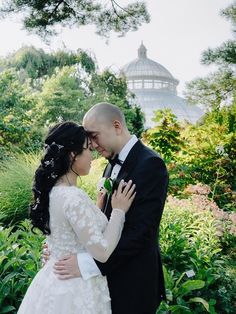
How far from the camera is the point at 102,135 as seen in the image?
2.53 metres

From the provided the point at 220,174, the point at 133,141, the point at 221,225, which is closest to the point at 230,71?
the point at 220,174

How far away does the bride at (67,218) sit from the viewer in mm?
2164

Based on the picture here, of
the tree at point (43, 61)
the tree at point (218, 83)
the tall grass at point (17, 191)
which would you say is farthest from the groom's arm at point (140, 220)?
the tree at point (43, 61)

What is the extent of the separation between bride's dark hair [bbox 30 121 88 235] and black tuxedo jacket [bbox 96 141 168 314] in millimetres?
329

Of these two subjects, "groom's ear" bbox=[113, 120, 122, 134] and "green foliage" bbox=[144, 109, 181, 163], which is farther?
"green foliage" bbox=[144, 109, 181, 163]

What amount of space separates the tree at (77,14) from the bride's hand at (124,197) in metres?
5.62

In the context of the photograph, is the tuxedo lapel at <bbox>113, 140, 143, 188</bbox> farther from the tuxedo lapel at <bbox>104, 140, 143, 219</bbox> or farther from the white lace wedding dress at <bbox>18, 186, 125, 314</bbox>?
the white lace wedding dress at <bbox>18, 186, 125, 314</bbox>

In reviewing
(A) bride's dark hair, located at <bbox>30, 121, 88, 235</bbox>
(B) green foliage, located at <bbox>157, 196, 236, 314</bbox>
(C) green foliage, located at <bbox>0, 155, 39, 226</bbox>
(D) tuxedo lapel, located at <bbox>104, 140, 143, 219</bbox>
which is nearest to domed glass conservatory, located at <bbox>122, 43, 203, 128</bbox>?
(C) green foliage, located at <bbox>0, 155, 39, 226</bbox>

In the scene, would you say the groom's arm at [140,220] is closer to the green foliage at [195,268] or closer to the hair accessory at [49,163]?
the hair accessory at [49,163]

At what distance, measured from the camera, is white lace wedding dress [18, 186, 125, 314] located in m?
2.11

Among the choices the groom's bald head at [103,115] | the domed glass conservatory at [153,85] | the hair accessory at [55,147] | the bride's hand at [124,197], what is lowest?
the bride's hand at [124,197]

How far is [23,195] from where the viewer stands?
6383mm

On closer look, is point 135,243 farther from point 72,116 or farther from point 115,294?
point 72,116

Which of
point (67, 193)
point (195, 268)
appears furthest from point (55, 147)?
point (195, 268)
